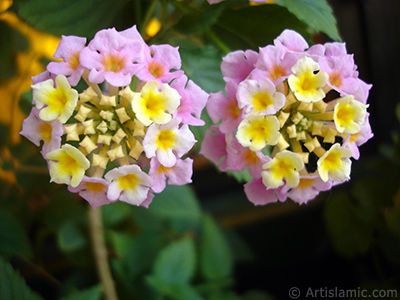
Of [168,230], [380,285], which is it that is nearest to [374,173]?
[380,285]

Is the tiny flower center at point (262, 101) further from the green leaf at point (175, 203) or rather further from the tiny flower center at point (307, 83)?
the green leaf at point (175, 203)

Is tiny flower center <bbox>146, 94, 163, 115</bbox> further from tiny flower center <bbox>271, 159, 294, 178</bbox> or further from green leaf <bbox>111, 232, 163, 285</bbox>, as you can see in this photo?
green leaf <bbox>111, 232, 163, 285</bbox>

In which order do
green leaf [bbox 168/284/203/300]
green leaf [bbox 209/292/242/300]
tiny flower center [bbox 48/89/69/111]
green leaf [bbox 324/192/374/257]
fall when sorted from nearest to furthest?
tiny flower center [bbox 48/89/69/111] < green leaf [bbox 168/284/203/300] < green leaf [bbox 209/292/242/300] < green leaf [bbox 324/192/374/257]

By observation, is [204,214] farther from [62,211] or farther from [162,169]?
[162,169]

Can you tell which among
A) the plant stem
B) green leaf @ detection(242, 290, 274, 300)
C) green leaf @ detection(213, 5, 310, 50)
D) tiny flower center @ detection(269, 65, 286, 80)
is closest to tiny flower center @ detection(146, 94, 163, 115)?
tiny flower center @ detection(269, 65, 286, 80)

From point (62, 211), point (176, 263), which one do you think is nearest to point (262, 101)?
point (176, 263)

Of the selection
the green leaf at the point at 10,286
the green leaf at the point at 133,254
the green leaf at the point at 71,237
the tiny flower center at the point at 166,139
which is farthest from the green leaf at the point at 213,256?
the tiny flower center at the point at 166,139
